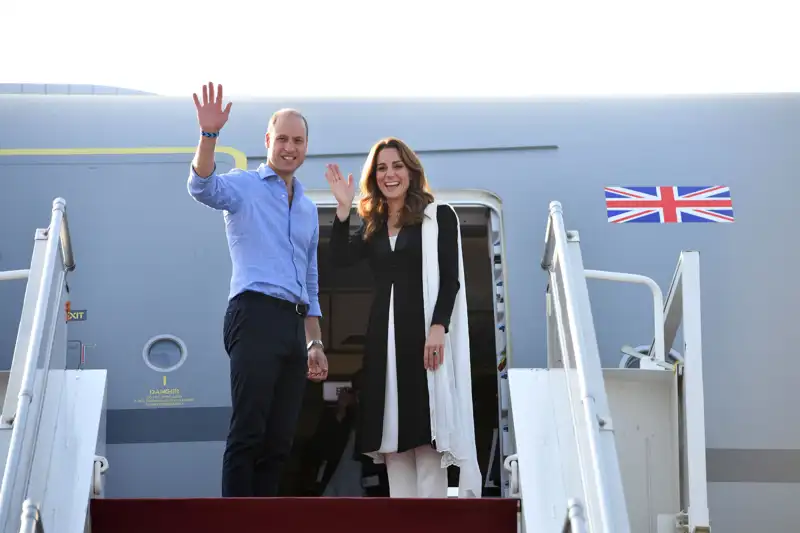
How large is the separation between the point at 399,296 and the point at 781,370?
8.12ft

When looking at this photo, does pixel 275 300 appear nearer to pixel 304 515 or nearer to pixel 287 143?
pixel 287 143

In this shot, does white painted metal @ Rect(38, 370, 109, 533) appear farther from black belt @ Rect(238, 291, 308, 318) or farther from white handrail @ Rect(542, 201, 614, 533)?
white handrail @ Rect(542, 201, 614, 533)

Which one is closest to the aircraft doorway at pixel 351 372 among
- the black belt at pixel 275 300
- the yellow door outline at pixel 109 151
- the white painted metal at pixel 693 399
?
the yellow door outline at pixel 109 151

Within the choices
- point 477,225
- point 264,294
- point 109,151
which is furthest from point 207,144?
point 477,225

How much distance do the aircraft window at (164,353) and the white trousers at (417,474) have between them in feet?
5.99

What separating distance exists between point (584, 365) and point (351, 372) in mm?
5753

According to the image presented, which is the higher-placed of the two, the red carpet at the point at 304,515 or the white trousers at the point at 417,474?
the white trousers at the point at 417,474

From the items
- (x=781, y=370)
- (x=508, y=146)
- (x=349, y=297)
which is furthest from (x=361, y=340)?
(x=781, y=370)

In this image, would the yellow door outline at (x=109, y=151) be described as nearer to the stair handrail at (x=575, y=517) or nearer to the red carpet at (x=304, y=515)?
the red carpet at (x=304, y=515)

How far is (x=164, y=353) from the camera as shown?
6.39 m

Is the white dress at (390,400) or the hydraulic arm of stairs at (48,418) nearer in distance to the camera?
the hydraulic arm of stairs at (48,418)

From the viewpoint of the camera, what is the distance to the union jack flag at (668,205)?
660 centimetres

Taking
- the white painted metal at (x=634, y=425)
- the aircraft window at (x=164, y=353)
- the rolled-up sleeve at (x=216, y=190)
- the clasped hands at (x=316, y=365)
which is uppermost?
the rolled-up sleeve at (x=216, y=190)

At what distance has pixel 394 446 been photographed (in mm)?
4816
